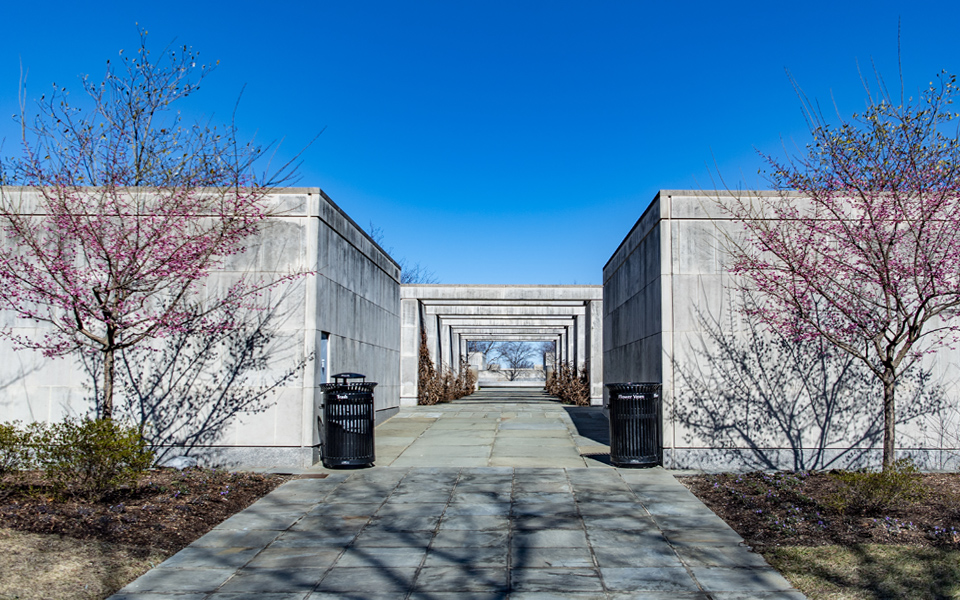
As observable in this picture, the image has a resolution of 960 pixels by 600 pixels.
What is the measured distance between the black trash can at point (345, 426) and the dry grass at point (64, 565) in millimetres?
3872

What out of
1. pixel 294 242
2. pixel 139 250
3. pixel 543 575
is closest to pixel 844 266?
pixel 543 575

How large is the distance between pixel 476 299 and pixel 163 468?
1439 centimetres

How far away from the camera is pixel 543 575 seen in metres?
5.21

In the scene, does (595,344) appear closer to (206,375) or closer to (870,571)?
(206,375)

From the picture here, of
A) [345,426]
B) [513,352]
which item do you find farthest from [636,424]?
[513,352]

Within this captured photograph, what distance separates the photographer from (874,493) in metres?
6.70

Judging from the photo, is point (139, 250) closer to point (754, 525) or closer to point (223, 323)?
point (223, 323)

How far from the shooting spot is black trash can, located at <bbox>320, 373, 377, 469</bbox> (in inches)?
378

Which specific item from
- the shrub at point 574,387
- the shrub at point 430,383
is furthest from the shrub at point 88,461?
the shrub at point 574,387

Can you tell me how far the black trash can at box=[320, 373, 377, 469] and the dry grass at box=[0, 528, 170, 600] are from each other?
3872mm

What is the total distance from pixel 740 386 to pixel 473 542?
16.9 ft

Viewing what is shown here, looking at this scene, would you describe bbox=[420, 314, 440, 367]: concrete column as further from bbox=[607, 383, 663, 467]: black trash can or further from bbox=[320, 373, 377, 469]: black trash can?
bbox=[607, 383, 663, 467]: black trash can

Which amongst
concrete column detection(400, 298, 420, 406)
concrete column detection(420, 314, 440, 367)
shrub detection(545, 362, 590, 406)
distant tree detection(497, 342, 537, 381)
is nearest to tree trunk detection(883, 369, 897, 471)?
shrub detection(545, 362, 590, 406)

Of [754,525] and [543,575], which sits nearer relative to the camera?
[543,575]
